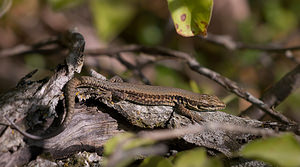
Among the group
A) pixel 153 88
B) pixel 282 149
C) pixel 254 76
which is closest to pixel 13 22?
pixel 153 88

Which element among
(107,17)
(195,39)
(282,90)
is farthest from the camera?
(195,39)

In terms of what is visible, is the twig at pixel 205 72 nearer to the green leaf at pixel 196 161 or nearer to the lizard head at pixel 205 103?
the lizard head at pixel 205 103

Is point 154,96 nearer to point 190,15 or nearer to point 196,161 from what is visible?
point 190,15

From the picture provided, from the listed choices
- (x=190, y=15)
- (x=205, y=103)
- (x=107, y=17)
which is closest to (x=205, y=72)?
(x=205, y=103)

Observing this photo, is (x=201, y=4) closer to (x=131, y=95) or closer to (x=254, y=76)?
(x=131, y=95)

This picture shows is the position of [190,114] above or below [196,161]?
above

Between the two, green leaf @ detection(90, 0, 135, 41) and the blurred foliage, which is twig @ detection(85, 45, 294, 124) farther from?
the blurred foliage

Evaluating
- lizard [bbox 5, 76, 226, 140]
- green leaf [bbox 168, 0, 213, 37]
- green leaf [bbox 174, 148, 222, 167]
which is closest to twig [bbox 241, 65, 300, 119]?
lizard [bbox 5, 76, 226, 140]
